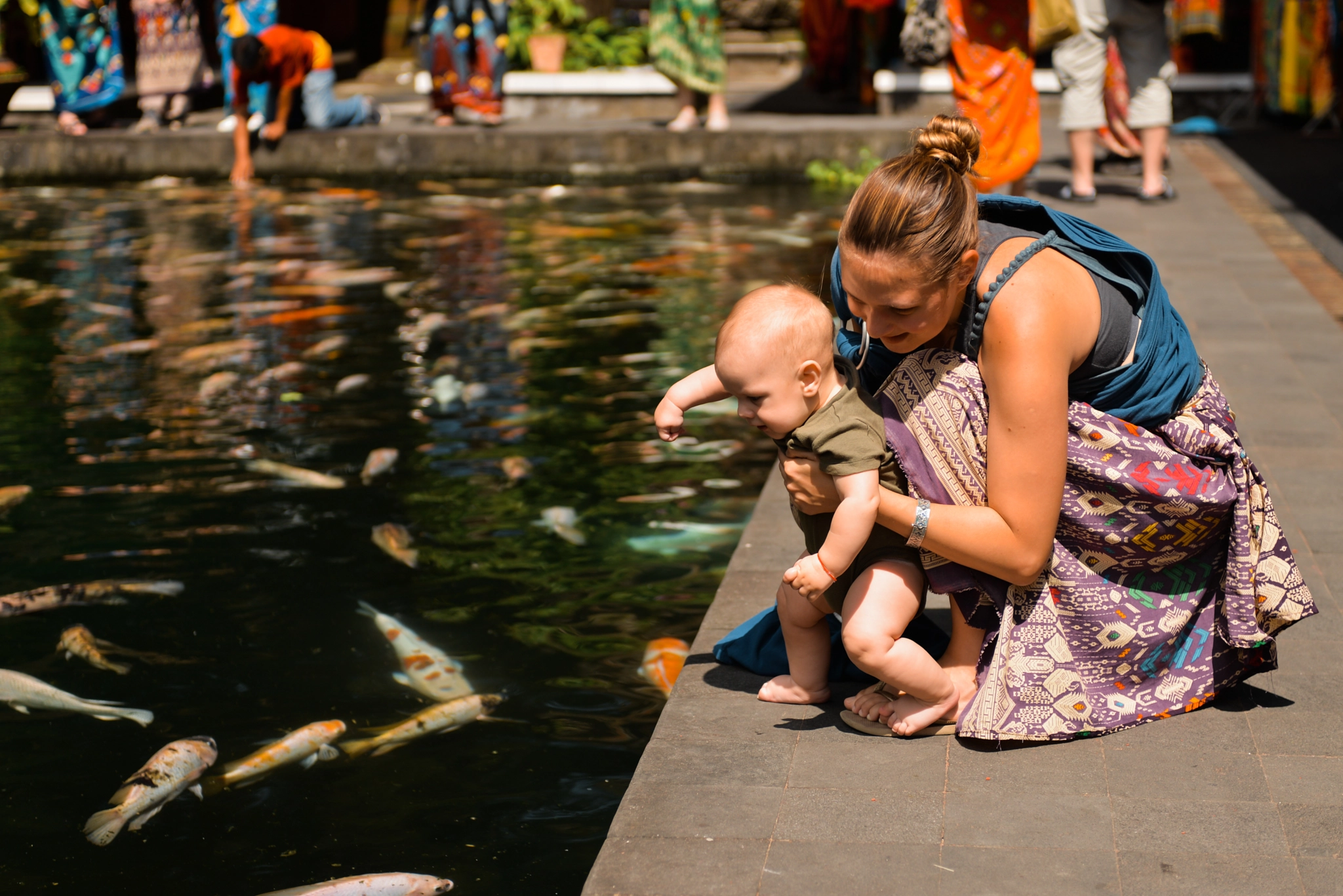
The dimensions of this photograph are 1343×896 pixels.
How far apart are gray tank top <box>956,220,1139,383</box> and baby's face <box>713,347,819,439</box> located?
0.31 metres

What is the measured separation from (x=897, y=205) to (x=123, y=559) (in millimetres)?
3047

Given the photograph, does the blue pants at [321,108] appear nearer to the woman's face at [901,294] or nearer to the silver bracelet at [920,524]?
the woman's face at [901,294]

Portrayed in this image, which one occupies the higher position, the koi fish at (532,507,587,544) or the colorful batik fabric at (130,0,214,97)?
the colorful batik fabric at (130,0,214,97)

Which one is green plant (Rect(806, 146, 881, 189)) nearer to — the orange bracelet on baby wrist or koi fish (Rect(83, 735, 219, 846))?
koi fish (Rect(83, 735, 219, 846))

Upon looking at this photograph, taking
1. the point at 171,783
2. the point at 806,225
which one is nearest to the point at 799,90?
the point at 806,225

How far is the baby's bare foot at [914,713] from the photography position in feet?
8.63

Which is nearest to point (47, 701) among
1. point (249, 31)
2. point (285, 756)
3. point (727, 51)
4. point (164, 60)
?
point (285, 756)

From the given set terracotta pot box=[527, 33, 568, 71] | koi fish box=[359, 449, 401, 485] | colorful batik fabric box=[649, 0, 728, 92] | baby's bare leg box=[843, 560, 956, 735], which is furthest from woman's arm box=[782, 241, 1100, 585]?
terracotta pot box=[527, 33, 568, 71]

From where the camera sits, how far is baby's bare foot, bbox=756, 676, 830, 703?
2801 millimetres

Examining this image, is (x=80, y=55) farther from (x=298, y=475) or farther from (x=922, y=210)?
(x=922, y=210)

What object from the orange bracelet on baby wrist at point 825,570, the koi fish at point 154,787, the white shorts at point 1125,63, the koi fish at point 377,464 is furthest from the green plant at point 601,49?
the orange bracelet on baby wrist at point 825,570

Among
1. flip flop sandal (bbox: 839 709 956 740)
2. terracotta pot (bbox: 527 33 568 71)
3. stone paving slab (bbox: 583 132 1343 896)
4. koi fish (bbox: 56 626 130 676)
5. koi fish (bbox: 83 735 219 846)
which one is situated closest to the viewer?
stone paving slab (bbox: 583 132 1343 896)

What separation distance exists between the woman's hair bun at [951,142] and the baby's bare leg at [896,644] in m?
0.76

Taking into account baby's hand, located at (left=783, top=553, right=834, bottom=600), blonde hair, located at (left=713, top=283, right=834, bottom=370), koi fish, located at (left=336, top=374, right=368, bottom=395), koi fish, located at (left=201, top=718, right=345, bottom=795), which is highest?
blonde hair, located at (left=713, top=283, right=834, bottom=370)
